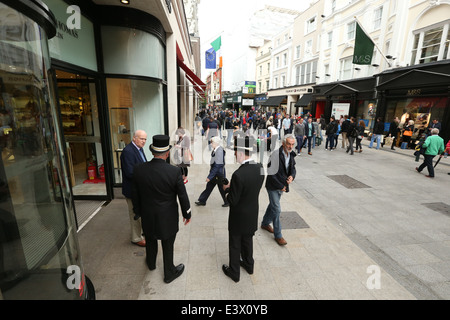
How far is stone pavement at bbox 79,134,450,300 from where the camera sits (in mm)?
2982

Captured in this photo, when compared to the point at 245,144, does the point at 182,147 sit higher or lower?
lower

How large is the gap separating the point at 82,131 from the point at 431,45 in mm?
17756

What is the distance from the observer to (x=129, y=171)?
11.7 feet

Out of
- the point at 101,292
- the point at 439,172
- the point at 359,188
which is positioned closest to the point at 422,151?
the point at 439,172

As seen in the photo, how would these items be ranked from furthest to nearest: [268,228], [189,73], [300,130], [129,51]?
[300,130] → [189,73] → [129,51] → [268,228]

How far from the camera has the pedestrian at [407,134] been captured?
12767 millimetres

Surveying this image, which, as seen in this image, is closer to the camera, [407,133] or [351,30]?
[407,133]

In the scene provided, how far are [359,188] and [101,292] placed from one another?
719cm

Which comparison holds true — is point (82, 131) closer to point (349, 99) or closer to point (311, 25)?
point (349, 99)

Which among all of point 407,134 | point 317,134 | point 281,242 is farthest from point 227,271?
point 407,134

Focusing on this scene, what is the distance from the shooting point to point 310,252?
381cm

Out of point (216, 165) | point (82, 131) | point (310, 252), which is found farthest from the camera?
point (82, 131)

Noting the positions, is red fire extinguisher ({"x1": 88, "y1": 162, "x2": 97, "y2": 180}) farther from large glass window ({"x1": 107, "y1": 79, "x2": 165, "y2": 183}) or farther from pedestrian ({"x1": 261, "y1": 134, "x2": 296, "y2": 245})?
pedestrian ({"x1": 261, "y1": 134, "x2": 296, "y2": 245})
